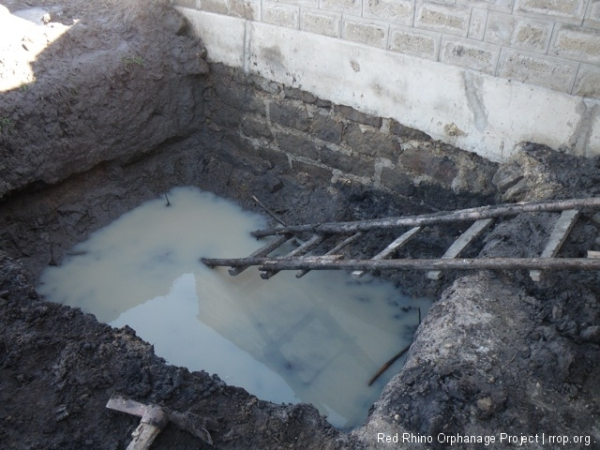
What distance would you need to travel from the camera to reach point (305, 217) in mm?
4879

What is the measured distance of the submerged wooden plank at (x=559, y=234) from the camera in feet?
8.72

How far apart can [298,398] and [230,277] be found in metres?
1.33

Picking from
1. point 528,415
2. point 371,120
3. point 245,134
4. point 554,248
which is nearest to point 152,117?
point 245,134

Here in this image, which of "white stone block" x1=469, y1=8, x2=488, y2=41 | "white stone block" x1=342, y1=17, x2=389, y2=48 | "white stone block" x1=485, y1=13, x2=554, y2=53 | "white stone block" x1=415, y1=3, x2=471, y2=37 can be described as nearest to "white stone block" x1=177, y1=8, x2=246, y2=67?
"white stone block" x1=342, y1=17, x2=389, y2=48

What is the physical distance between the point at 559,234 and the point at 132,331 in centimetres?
259

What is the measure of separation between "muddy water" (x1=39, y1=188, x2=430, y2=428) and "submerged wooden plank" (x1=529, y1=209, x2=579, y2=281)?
1.36 meters

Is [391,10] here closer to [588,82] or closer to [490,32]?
[490,32]

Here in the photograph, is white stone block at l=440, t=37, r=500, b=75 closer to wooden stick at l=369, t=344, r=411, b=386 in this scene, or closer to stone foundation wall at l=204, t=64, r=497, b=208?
stone foundation wall at l=204, t=64, r=497, b=208

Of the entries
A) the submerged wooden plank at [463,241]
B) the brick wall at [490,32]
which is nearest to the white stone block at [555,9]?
the brick wall at [490,32]

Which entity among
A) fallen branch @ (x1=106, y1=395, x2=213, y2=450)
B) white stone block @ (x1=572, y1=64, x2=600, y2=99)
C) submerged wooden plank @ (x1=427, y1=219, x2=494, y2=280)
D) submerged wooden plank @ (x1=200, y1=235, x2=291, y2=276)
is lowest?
submerged wooden plank @ (x1=200, y1=235, x2=291, y2=276)

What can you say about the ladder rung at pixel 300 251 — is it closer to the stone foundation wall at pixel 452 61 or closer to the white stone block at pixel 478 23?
the stone foundation wall at pixel 452 61

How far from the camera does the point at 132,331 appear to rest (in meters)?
3.21

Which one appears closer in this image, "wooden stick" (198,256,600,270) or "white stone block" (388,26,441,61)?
"wooden stick" (198,256,600,270)

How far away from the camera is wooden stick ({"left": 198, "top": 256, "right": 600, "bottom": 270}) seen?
2.41 meters
